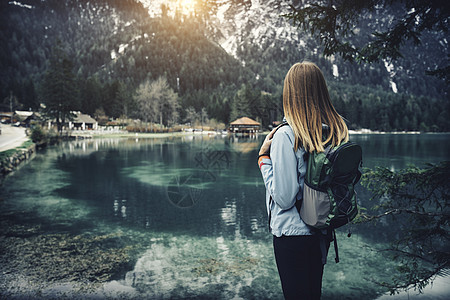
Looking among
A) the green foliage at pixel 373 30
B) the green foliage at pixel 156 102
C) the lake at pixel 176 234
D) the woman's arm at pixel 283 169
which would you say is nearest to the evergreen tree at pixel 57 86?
the green foliage at pixel 156 102

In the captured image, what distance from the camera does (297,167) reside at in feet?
6.39

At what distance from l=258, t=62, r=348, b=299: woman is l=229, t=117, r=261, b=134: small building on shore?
8678cm

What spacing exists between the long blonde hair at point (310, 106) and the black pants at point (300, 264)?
0.60m

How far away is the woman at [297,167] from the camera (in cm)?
189

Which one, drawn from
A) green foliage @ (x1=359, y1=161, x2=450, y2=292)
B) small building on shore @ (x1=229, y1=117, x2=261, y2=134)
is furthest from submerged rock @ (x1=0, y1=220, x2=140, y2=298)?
small building on shore @ (x1=229, y1=117, x2=261, y2=134)

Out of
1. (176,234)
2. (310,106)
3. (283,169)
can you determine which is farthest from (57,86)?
(283,169)

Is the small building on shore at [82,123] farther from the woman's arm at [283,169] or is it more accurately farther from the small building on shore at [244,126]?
the woman's arm at [283,169]

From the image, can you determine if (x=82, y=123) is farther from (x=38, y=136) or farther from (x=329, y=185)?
(x=329, y=185)

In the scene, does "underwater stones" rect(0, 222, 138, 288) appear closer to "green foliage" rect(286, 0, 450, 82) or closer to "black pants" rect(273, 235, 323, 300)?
"black pants" rect(273, 235, 323, 300)

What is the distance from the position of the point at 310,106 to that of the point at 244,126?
89.2 metres

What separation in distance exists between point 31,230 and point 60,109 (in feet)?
178

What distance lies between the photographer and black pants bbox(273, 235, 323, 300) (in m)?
1.94

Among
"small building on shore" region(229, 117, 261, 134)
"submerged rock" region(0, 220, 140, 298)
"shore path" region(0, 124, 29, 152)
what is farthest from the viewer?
"small building on shore" region(229, 117, 261, 134)

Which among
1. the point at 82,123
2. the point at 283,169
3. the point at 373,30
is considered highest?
the point at 373,30
